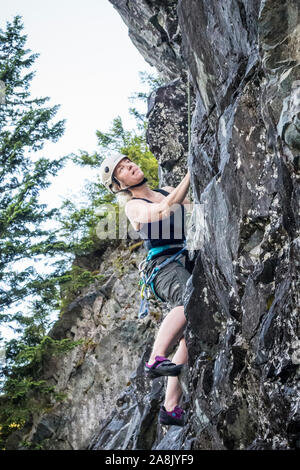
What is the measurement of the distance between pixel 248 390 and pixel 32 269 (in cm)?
1203

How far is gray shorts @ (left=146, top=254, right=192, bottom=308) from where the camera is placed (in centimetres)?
637

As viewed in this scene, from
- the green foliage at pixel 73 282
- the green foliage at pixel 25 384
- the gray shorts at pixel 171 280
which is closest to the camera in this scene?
the gray shorts at pixel 171 280

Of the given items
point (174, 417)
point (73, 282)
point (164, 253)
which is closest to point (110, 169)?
point (164, 253)

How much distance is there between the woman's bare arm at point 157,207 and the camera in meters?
6.00

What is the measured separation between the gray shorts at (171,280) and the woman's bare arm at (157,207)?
1.96 feet

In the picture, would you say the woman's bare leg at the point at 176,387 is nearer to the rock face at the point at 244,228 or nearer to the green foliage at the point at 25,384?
the rock face at the point at 244,228

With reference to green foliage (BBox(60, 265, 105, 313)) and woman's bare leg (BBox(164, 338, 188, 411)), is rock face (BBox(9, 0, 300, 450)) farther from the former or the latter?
green foliage (BBox(60, 265, 105, 313))

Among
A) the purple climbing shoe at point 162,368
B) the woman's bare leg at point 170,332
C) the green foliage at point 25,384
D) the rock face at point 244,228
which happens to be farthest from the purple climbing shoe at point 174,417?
the green foliage at point 25,384

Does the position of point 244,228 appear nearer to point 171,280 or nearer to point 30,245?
point 171,280

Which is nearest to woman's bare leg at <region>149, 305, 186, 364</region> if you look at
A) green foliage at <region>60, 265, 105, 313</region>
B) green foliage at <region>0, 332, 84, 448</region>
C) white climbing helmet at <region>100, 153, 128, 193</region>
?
white climbing helmet at <region>100, 153, 128, 193</region>

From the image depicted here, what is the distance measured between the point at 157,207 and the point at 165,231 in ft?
1.54

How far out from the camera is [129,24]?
1088 cm

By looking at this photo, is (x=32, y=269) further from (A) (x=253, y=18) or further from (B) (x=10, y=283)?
(A) (x=253, y=18)

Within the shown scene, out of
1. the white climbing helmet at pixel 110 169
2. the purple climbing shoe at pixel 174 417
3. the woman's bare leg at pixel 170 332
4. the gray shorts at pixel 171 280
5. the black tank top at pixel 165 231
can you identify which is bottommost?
A: the purple climbing shoe at pixel 174 417
